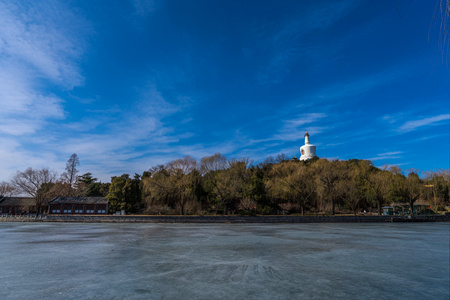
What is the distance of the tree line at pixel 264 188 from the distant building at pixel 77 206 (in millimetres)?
2388

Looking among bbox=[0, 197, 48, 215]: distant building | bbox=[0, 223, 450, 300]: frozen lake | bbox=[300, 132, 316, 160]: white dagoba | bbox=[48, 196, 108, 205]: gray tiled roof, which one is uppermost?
bbox=[300, 132, 316, 160]: white dagoba

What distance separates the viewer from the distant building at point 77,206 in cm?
5253

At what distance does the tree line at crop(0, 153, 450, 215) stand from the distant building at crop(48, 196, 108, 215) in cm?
239

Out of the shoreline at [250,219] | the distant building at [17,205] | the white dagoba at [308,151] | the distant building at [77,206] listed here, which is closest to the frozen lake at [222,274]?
the shoreline at [250,219]

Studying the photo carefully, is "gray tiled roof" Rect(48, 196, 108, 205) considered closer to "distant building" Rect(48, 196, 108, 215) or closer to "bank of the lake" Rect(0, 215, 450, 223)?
"distant building" Rect(48, 196, 108, 215)

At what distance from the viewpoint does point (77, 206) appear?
53500mm

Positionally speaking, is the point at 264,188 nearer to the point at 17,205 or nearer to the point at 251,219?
the point at 251,219

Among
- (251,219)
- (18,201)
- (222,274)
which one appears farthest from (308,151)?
(222,274)

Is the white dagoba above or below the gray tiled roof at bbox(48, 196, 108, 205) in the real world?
above

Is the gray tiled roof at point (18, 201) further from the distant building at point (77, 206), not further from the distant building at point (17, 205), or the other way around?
the distant building at point (77, 206)

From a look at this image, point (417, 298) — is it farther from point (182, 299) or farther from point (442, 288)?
point (182, 299)

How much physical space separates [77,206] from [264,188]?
3791cm

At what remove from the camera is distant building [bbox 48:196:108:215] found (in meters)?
52.5

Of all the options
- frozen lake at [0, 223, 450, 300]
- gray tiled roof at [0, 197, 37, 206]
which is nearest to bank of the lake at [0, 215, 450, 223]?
gray tiled roof at [0, 197, 37, 206]
